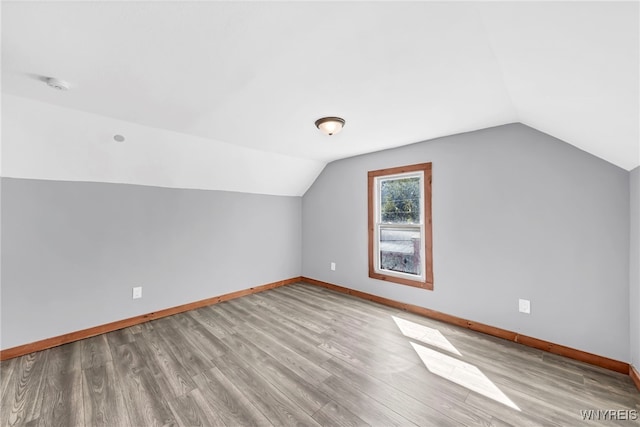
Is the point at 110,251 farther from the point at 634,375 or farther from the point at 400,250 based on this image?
the point at 634,375

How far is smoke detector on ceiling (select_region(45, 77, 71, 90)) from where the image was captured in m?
1.70

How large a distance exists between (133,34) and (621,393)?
385 cm

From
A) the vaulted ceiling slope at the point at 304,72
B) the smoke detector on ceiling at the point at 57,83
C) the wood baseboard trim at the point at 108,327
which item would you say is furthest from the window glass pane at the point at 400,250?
the smoke detector on ceiling at the point at 57,83

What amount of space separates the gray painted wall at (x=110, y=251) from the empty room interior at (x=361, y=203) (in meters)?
0.02

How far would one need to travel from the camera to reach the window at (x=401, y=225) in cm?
314

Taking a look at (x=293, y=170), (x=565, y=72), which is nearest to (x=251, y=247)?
(x=293, y=170)

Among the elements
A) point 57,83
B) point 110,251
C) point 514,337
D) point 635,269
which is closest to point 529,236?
point 635,269

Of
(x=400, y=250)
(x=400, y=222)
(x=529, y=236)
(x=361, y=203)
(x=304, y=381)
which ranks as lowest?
(x=304, y=381)

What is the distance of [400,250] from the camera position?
11.5 feet

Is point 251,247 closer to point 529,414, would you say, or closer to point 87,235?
point 87,235

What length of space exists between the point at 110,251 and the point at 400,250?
11.7 ft

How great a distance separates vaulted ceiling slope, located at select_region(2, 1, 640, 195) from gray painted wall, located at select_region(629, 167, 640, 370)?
0.71ft

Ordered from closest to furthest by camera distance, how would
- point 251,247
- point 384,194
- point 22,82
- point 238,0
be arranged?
point 238,0 → point 22,82 → point 384,194 → point 251,247

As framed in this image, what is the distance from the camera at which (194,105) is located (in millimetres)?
2135
